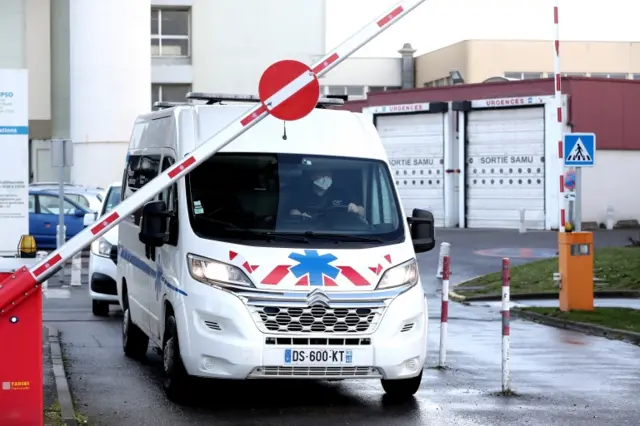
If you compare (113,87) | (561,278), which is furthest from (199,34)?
(561,278)

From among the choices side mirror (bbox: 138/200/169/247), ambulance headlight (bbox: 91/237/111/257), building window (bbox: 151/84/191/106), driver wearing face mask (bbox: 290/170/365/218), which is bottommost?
ambulance headlight (bbox: 91/237/111/257)

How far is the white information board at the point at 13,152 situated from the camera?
1551 cm

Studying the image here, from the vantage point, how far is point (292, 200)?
10.7 m

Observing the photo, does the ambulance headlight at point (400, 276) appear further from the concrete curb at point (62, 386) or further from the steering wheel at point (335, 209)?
the concrete curb at point (62, 386)

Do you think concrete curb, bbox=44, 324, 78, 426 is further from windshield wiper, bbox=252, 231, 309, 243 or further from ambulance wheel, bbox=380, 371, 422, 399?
ambulance wheel, bbox=380, 371, 422, 399

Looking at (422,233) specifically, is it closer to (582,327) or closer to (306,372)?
(306,372)

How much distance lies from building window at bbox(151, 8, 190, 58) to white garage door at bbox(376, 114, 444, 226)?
51.0ft

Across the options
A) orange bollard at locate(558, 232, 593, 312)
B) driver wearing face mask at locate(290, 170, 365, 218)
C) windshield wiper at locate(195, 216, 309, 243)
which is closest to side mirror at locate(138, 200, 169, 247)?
windshield wiper at locate(195, 216, 309, 243)

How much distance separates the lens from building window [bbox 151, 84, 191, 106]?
2359 inches

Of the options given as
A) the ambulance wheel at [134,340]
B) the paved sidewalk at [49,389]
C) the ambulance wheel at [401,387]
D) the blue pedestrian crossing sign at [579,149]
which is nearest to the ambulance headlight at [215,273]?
the paved sidewalk at [49,389]

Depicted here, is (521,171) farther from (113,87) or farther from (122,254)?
(122,254)

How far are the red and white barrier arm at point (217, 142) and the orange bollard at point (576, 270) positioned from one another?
1103cm

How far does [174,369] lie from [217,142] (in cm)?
300

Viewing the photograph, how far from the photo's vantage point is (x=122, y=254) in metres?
13.7
